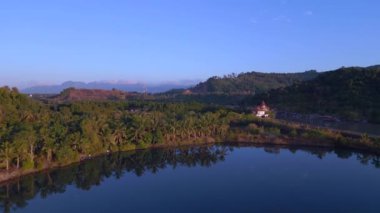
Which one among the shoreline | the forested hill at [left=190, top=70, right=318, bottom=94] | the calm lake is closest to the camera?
the calm lake

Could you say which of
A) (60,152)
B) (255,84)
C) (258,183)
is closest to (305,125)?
(258,183)

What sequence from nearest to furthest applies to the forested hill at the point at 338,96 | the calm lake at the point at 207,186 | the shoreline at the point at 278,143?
the calm lake at the point at 207,186
the shoreline at the point at 278,143
the forested hill at the point at 338,96

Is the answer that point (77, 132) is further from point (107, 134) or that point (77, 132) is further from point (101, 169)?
point (107, 134)

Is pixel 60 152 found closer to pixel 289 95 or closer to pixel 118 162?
pixel 118 162

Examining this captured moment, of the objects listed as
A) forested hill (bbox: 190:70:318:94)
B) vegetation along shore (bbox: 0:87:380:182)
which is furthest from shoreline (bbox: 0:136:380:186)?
forested hill (bbox: 190:70:318:94)

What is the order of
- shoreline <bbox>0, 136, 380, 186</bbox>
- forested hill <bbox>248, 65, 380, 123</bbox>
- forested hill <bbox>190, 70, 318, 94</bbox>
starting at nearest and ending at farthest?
shoreline <bbox>0, 136, 380, 186</bbox> → forested hill <bbox>248, 65, 380, 123</bbox> → forested hill <bbox>190, 70, 318, 94</bbox>

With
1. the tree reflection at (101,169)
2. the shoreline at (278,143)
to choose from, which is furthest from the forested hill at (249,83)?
the tree reflection at (101,169)

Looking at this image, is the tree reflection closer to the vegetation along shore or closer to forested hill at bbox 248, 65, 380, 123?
the vegetation along shore

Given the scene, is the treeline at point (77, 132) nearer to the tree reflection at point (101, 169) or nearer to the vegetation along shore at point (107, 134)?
the vegetation along shore at point (107, 134)
